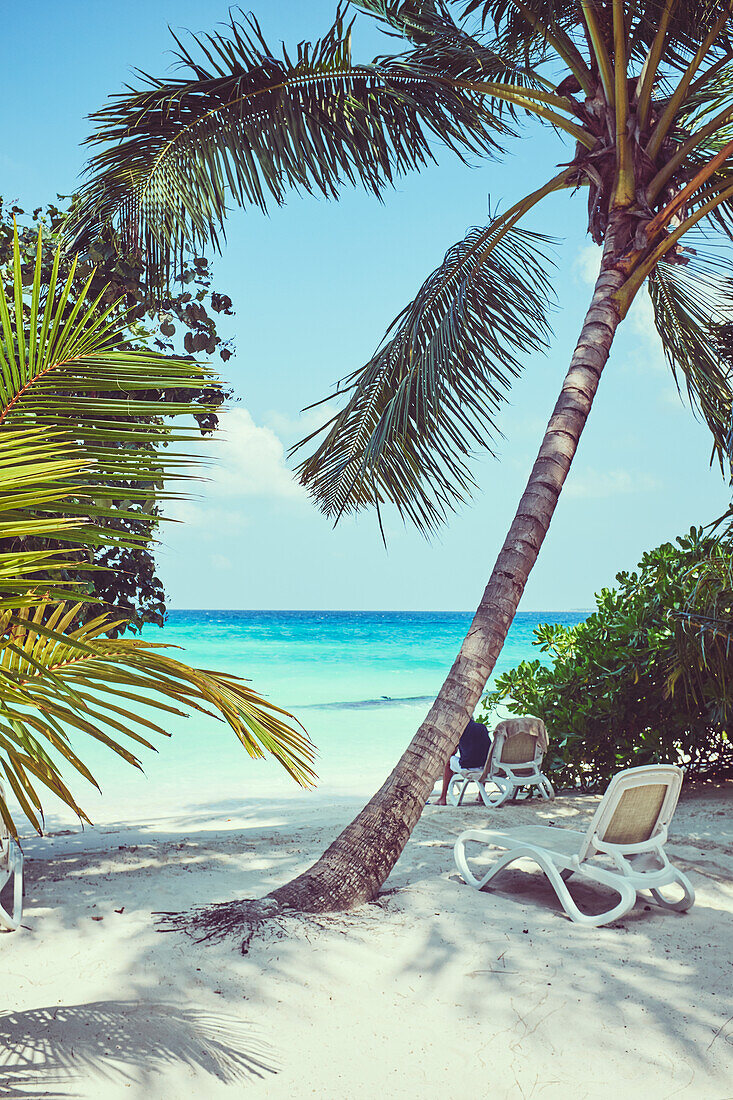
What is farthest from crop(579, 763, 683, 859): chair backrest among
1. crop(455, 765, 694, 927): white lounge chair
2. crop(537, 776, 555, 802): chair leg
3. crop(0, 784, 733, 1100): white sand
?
crop(537, 776, 555, 802): chair leg

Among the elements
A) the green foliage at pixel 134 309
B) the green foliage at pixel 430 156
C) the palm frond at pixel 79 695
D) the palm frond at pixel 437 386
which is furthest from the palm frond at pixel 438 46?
the palm frond at pixel 79 695

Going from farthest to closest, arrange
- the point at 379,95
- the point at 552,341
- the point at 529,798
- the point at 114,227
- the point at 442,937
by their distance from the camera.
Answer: the point at 529,798 → the point at 552,341 → the point at 379,95 → the point at 114,227 → the point at 442,937

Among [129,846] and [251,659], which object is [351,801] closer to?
[129,846]

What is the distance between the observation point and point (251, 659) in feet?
103

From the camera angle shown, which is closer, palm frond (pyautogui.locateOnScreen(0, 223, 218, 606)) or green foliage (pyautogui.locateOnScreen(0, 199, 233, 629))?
palm frond (pyautogui.locateOnScreen(0, 223, 218, 606))

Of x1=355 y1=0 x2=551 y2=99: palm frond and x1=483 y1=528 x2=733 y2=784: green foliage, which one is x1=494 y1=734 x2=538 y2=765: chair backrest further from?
x1=355 y1=0 x2=551 y2=99: palm frond

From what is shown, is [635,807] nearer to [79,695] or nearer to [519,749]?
[519,749]

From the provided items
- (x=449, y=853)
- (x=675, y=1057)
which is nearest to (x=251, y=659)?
(x=449, y=853)

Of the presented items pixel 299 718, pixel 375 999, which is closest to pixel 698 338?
pixel 375 999

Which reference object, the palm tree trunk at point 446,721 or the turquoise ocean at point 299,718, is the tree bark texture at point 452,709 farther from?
the turquoise ocean at point 299,718

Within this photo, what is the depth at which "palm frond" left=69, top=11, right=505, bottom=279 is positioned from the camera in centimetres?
437

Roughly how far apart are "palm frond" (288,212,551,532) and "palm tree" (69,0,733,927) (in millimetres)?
15

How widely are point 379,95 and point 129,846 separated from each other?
510 cm

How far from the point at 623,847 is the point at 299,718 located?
1467 cm
